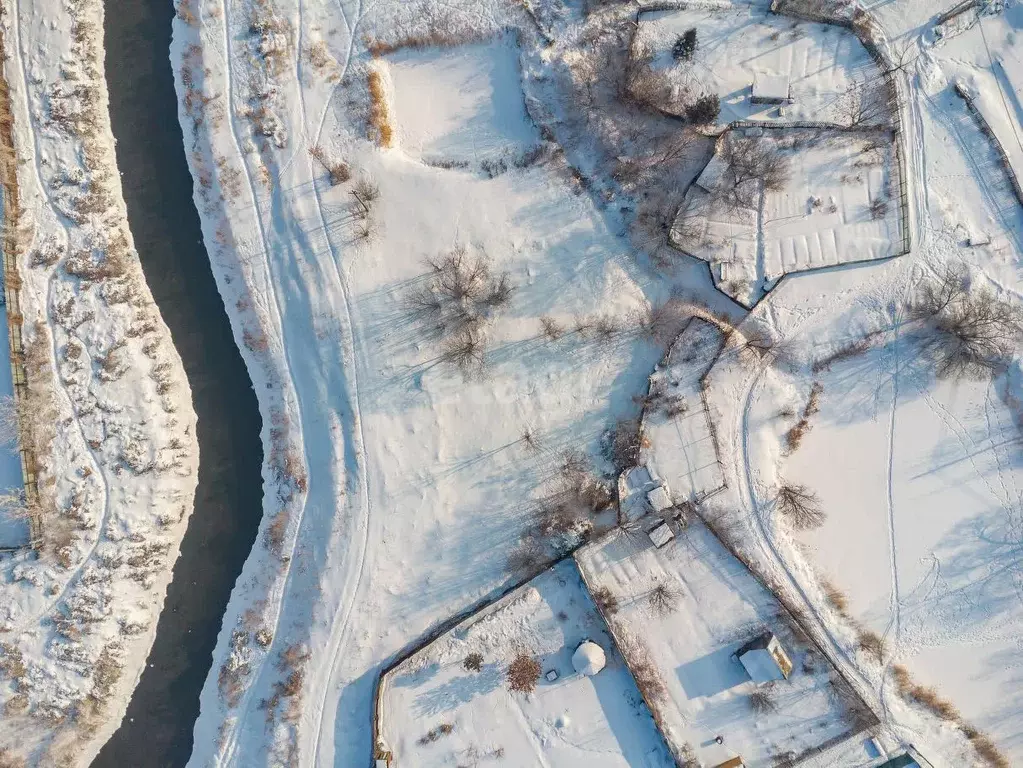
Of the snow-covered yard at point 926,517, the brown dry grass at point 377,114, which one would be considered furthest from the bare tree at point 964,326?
the brown dry grass at point 377,114

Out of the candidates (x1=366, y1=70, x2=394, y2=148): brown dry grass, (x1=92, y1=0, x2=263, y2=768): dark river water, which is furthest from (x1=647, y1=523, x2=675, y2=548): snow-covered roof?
(x1=366, y1=70, x2=394, y2=148): brown dry grass

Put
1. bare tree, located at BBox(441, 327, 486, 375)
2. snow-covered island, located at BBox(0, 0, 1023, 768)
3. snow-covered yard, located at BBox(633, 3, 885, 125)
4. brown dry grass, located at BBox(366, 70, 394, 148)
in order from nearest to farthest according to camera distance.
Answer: snow-covered island, located at BBox(0, 0, 1023, 768) < snow-covered yard, located at BBox(633, 3, 885, 125) < bare tree, located at BBox(441, 327, 486, 375) < brown dry grass, located at BBox(366, 70, 394, 148)

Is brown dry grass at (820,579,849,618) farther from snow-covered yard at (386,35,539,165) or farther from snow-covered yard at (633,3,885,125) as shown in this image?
snow-covered yard at (386,35,539,165)

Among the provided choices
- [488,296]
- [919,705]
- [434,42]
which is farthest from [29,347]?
[919,705]

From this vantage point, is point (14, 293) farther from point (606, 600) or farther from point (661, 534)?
point (661, 534)

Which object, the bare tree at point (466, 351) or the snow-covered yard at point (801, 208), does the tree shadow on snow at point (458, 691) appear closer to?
the bare tree at point (466, 351)

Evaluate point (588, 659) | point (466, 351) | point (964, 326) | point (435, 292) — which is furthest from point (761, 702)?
point (435, 292)

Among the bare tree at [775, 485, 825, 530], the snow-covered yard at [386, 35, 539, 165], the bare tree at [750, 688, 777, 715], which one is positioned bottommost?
the bare tree at [750, 688, 777, 715]

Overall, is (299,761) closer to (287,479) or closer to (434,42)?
(287,479)
